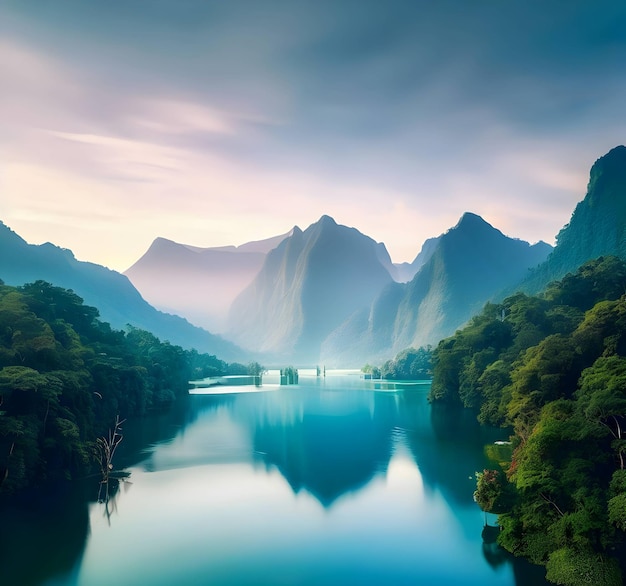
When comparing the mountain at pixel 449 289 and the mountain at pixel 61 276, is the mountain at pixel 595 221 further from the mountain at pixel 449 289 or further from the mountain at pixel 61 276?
the mountain at pixel 61 276

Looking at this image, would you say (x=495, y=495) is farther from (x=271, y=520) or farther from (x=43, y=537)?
(x=43, y=537)

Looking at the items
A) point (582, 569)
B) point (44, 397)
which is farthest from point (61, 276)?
point (582, 569)

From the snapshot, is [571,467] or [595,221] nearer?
[571,467]

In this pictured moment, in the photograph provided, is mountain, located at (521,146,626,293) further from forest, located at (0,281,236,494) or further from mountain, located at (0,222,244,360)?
mountain, located at (0,222,244,360)

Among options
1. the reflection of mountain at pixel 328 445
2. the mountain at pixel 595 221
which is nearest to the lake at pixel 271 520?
the reflection of mountain at pixel 328 445

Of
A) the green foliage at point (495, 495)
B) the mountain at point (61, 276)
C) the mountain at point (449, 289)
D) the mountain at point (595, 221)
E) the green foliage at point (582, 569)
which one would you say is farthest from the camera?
the mountain at point (449, 289)

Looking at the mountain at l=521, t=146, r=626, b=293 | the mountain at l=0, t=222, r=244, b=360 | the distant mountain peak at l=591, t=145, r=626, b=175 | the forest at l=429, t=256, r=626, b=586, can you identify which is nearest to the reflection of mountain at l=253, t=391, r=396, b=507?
the forest at l=429, t=256, r=626, b=586

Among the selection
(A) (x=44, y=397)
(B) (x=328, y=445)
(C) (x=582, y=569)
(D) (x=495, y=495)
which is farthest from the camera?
(B) (x=328, y=445)
